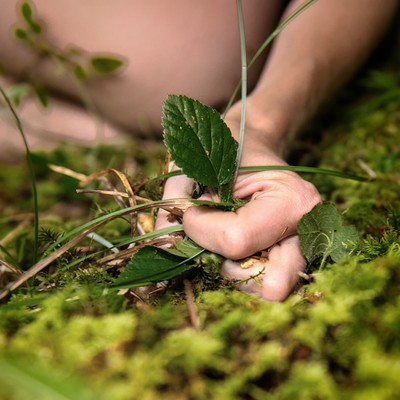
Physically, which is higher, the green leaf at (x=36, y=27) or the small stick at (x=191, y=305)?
the green leaf at (x=36, y=27)

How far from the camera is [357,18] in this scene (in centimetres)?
117

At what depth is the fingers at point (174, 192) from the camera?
682 mm

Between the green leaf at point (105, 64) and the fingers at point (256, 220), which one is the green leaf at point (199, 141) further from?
the green leaf at point (105, 64)

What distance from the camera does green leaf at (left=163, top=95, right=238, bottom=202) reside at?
61 cm

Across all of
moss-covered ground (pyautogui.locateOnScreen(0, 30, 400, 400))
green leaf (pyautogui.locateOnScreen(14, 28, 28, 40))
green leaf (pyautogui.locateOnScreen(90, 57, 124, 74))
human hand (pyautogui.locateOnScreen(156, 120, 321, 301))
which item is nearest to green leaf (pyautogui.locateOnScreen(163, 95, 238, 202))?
human hand (pyautogui.locateOnScreen(156, 120, 321, 301))

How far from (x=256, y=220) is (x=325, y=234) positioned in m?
0.11

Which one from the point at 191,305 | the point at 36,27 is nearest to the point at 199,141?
the point at 191,305

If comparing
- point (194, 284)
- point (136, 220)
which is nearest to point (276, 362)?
point (194, 284)

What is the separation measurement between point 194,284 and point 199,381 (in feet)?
0.74

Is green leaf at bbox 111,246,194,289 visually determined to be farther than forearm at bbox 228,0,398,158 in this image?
No

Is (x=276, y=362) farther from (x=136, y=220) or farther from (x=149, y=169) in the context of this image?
(x=149, y=169)

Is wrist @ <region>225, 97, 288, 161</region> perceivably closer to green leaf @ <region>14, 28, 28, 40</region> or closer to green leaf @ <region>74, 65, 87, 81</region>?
green leaf @ <region>74, 65, 87, 81</region>

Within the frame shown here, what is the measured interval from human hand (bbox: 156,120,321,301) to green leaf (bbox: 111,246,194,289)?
0.04m

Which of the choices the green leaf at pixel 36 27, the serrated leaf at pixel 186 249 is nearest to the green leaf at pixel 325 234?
the serrated leaf at pixel 186 249
